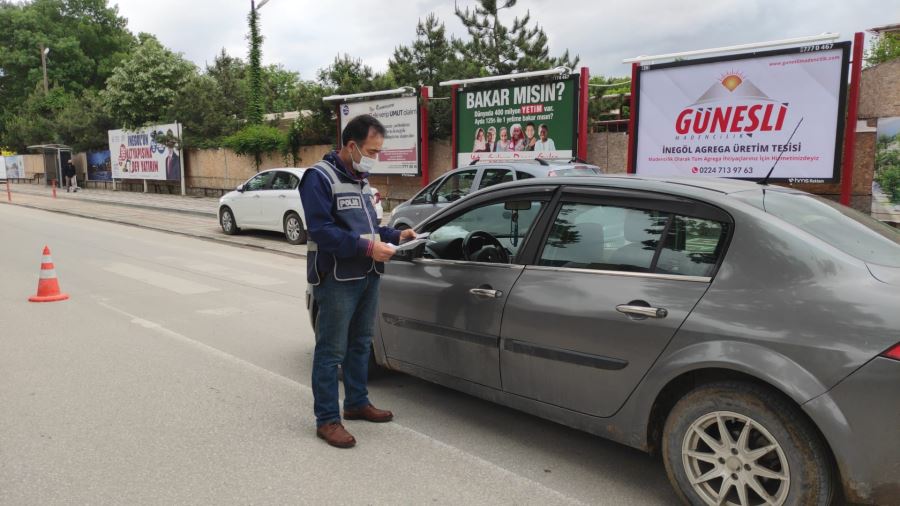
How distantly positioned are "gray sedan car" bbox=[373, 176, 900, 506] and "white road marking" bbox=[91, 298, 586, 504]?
1.15 feet

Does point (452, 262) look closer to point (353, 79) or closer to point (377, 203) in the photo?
point (377, 203)

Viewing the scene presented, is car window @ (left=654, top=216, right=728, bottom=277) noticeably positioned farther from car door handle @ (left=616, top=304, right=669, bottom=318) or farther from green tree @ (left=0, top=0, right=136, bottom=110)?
green tree @ (left=0, top=0, right=136, bottom=110)

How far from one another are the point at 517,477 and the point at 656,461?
830mm

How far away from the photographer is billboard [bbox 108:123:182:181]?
28391mm

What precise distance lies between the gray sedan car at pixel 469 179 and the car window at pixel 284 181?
2.70 m

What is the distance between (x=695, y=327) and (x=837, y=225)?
0.94 metres

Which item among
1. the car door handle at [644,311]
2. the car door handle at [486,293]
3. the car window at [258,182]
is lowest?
the car door handle at [486,293]

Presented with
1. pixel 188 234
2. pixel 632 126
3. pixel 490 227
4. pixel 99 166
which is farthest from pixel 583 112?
pixel 99 166

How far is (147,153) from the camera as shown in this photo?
99.1ft

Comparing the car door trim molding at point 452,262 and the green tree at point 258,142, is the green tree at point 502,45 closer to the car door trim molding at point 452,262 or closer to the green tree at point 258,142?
the green tree at point 258,142

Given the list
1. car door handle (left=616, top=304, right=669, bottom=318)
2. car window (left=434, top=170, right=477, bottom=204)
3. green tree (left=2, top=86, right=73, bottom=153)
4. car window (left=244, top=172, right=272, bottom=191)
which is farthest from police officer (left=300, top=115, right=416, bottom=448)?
green tree (left=2, top=86, right=73, bottom=153)

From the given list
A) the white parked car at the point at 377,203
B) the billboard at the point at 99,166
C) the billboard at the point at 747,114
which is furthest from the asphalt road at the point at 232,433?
the billboard at the point at 99,166

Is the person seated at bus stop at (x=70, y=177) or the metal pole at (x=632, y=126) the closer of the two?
the metal pole at (x=632, y=126)

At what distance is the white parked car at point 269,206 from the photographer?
43.1 ft
